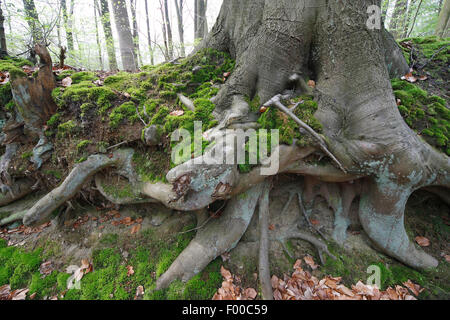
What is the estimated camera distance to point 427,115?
2.89 metres

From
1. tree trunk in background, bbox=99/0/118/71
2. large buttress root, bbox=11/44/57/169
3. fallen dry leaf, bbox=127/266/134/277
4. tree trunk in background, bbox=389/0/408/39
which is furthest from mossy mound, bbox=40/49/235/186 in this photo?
tree trunk in background, bbox=389/0/408/39

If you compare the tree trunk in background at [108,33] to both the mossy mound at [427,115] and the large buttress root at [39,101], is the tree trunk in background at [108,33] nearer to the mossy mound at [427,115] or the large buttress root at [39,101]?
the large buttress root at [39,101]

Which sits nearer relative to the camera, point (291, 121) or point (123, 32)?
point (291, 121)

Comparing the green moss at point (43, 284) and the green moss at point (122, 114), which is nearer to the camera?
the green moss at point (43, 284)

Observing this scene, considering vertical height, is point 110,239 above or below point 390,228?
below

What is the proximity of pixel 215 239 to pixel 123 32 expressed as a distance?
1183 centimetres

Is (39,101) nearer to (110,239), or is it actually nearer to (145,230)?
(110,239)

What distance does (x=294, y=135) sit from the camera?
2338 millimetres

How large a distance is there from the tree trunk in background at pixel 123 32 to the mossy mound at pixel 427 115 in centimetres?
1095

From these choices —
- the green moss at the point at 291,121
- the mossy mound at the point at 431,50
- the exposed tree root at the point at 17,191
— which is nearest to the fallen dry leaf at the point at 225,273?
the green moss at the point at 291,121

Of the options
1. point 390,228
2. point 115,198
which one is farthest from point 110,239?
point 390,228

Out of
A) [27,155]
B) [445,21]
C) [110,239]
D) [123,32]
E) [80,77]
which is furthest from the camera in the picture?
[123,32]

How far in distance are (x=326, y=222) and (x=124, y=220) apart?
3.24 metres

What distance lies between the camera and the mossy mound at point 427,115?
8.86 feet
